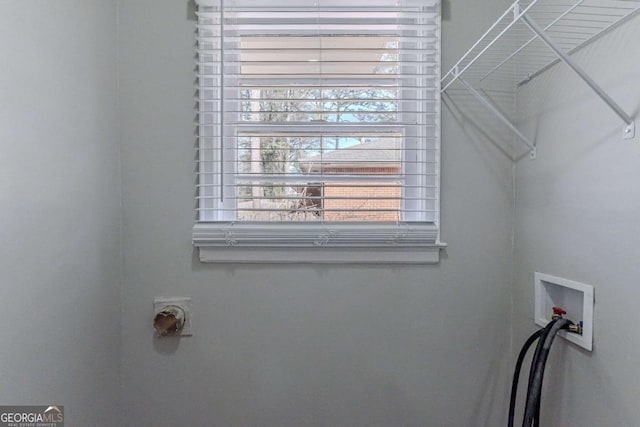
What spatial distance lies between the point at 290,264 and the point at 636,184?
0.94m

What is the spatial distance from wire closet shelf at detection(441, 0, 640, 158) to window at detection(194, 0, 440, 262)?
0.17 m

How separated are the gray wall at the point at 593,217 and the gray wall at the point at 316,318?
17 cm

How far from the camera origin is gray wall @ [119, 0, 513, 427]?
1161 millimetres

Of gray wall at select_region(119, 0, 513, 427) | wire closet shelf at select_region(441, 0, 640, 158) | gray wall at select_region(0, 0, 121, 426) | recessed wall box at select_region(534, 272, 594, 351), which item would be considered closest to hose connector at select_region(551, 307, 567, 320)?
recessed wall box at select_region(534, 272, 594, 351)

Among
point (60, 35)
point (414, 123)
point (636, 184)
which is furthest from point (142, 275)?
point (636, 184)

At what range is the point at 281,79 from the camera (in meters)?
1.17

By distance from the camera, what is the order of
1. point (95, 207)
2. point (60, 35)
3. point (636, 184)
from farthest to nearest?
point (95, 207) < point (60, 35) < point (636, 184)

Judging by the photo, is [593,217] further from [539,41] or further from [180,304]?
[180,304]

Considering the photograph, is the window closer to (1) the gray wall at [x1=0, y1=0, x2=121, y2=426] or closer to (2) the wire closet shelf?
(2) the wire closet shelf


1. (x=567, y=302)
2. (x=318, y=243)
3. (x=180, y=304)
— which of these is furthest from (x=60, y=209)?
(x=567, y=302)

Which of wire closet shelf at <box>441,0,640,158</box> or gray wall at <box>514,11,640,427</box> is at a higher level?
wire closet shelf at <box>441,0,640,158</box>

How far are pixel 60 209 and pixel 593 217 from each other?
54.3 inches

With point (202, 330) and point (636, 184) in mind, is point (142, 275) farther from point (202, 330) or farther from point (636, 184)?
point (636, 184)

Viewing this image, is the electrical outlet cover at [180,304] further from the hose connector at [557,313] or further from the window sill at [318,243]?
the hose connector at [557,313]
